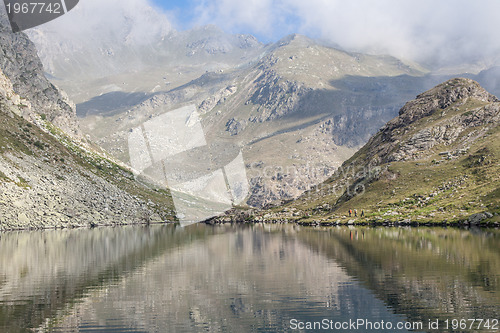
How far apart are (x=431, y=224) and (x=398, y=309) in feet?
365

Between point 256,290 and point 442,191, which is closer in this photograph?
point 256,290

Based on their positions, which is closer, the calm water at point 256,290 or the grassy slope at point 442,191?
the calm water at point 256,290

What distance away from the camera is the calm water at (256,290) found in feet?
121

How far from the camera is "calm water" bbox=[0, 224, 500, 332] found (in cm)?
3684

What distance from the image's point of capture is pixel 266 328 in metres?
34.9

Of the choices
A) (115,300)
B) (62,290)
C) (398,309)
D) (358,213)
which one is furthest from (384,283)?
(358,213)

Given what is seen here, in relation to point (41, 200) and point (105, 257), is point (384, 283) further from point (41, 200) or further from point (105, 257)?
point (41, 200)

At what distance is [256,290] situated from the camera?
4916 centimetres

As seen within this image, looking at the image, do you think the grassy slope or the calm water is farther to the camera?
the grassy slope

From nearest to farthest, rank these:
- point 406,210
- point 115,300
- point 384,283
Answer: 1. point 115,300
2. point 384,283
3. point 406,210

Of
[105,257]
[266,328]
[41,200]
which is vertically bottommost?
[266,328]

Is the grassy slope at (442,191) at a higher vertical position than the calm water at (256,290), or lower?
higher

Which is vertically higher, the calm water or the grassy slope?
the grassy slope

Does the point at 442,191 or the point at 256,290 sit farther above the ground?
the point at 442,191
